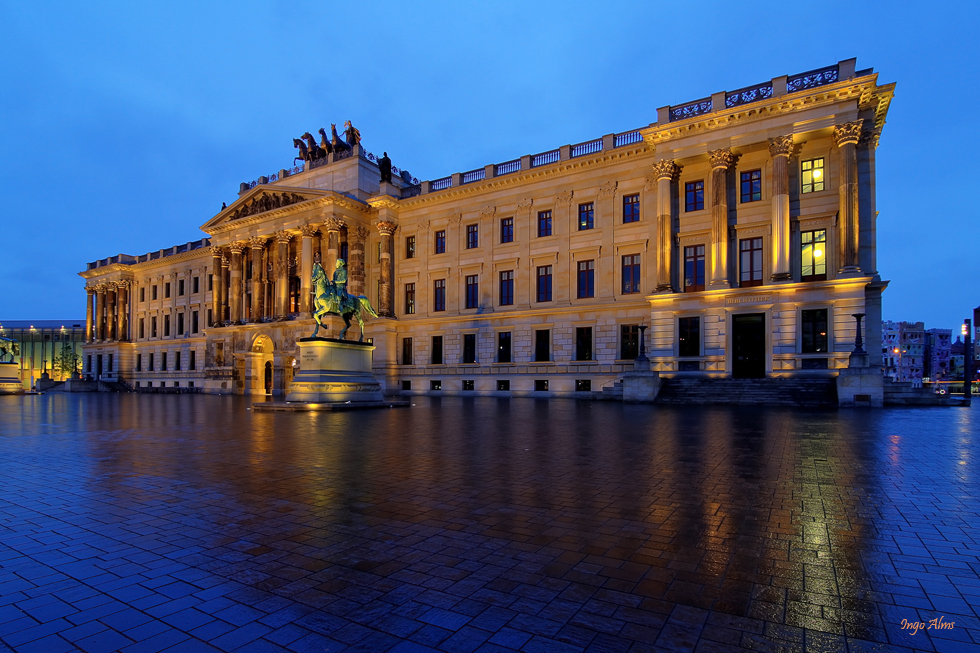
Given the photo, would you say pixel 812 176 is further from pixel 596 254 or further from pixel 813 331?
pixel 596 254

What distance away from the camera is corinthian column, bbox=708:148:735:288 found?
99.6 ft

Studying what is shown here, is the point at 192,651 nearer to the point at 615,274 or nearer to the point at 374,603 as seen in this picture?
the point at 374,603

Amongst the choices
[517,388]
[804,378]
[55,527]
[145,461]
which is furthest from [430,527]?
[517,388]

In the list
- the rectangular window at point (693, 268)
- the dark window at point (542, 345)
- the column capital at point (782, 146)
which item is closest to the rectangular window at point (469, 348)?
the dark window at point (542, 345)

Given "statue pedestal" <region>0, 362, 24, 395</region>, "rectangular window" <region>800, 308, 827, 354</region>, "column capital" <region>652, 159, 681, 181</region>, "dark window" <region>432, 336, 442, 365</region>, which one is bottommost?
"statue pedestal" <region>0, 362, 24, 395</region>

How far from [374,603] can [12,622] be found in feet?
7.79

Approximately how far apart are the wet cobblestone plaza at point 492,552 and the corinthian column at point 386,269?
34913 millimetres

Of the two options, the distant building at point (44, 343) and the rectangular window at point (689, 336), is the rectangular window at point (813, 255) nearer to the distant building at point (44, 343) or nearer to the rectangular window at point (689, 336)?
the rectangular window at point (689, 336)

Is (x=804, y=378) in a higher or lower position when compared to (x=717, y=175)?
lower

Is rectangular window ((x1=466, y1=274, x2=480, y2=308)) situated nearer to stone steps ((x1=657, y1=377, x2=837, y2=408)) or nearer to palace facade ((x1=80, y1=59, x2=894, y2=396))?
palace facade ((x1=80, y1=59, x2=894, y2=396))

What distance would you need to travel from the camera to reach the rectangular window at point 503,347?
40281mm

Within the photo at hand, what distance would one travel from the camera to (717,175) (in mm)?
30844

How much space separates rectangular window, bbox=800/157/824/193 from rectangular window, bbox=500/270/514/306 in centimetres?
2016

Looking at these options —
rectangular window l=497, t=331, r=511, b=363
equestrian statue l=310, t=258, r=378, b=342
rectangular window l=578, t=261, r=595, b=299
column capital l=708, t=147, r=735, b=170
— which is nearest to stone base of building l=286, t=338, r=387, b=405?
equestrian statue l=310, t=258, r=378, b=342
